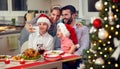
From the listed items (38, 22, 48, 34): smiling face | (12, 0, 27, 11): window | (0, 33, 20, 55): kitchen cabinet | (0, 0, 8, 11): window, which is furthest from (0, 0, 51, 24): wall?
(38, 22, 48, 34): smiling face

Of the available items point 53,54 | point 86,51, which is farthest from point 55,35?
point 86,51

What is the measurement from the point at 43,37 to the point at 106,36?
149 cm

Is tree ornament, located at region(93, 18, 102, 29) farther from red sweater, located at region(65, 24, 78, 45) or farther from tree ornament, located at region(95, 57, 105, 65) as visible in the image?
red sweater, located at region(65, 24, 78, 45)

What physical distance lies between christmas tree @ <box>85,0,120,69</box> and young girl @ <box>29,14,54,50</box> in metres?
1.28

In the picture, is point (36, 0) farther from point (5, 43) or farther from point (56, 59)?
point (56, 59)

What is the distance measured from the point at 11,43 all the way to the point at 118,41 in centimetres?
315

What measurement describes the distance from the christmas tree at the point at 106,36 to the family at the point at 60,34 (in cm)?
97

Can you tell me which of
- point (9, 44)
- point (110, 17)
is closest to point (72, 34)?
point (110, 17)

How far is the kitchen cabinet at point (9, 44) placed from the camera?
520 cm

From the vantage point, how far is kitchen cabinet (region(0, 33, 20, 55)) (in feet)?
17.0

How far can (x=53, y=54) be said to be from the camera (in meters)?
3.29

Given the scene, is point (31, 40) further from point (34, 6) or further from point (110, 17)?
point (34, 6)

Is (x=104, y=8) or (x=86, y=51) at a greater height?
(x=104, y=8)

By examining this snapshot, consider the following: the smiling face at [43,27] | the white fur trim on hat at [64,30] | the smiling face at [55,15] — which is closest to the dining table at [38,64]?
the white fur trim on hat at [64,30]
